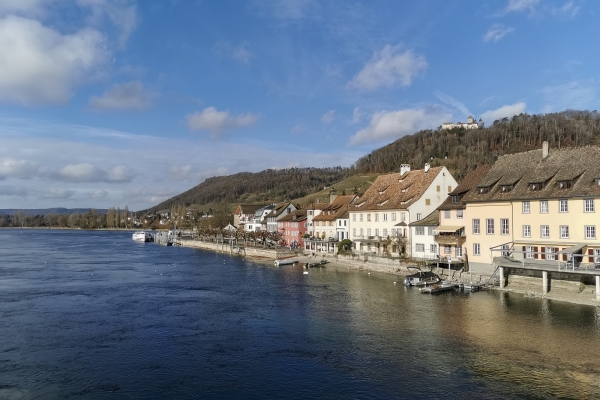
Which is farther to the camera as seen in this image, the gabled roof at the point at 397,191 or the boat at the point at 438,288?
the gabled roof at the point at 397,191

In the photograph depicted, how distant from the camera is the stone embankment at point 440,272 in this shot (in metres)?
35.2

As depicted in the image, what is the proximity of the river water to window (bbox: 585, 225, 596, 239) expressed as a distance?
606 cm

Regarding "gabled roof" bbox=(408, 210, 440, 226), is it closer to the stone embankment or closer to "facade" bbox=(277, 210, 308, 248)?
the stone embankment

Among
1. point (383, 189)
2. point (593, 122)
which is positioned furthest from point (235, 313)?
point (593, 122)

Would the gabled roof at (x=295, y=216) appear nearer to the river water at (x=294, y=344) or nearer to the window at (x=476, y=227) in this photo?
the river water at (x=294, y=344)

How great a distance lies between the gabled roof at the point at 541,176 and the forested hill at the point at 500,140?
85540mm

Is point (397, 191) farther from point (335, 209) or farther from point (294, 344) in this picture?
point (294, 344)

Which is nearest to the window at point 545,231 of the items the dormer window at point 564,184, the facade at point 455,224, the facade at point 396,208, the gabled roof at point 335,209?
the dormer window at point 564,184

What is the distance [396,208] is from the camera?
58.4m

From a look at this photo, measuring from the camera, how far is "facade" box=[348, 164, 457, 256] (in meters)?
57.0

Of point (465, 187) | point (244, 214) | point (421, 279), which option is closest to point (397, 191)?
point (465, 187)

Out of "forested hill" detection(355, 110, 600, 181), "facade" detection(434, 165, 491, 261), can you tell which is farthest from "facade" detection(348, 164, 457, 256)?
"forested hill" detection(355, 110, 600, 181)

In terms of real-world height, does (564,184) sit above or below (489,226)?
above

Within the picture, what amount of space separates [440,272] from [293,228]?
45441 millimetres
